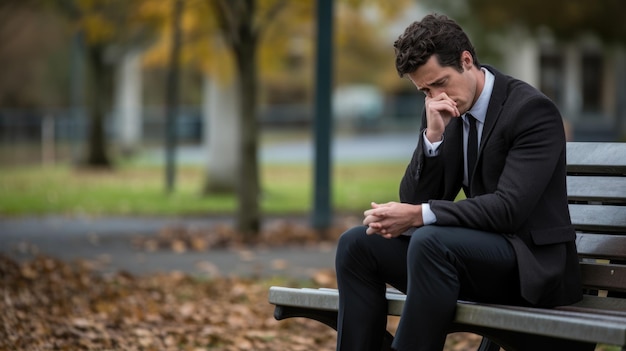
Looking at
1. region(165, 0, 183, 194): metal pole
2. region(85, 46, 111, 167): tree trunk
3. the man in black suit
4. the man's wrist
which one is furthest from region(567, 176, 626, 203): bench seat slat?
region(85, 46, 111, 167): tree trunk

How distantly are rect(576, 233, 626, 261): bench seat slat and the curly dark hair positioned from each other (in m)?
0.90

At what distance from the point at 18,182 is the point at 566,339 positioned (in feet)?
71.5

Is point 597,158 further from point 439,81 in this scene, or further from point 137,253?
point 137,253

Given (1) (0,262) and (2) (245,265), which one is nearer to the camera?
(1) (0,262)

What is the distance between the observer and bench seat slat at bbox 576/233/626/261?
4.52 meters

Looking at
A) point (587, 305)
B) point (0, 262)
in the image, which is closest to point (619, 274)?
point (587, 305)

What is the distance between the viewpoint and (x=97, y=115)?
2989 centimetres

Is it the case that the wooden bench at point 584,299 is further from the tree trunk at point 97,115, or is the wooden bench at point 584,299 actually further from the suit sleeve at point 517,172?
the tree trunk at point 97,115

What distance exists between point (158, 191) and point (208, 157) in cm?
194

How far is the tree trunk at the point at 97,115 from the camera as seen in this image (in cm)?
2987

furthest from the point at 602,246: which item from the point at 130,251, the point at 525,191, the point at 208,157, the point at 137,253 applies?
the point at 208,157

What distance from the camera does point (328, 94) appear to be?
12.5 metres

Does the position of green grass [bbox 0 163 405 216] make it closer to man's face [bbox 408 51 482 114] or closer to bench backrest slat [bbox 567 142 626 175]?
bench backrest slat [bbox 567 142 626 175]

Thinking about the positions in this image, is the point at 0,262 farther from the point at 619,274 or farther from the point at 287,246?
the point at 619,274
